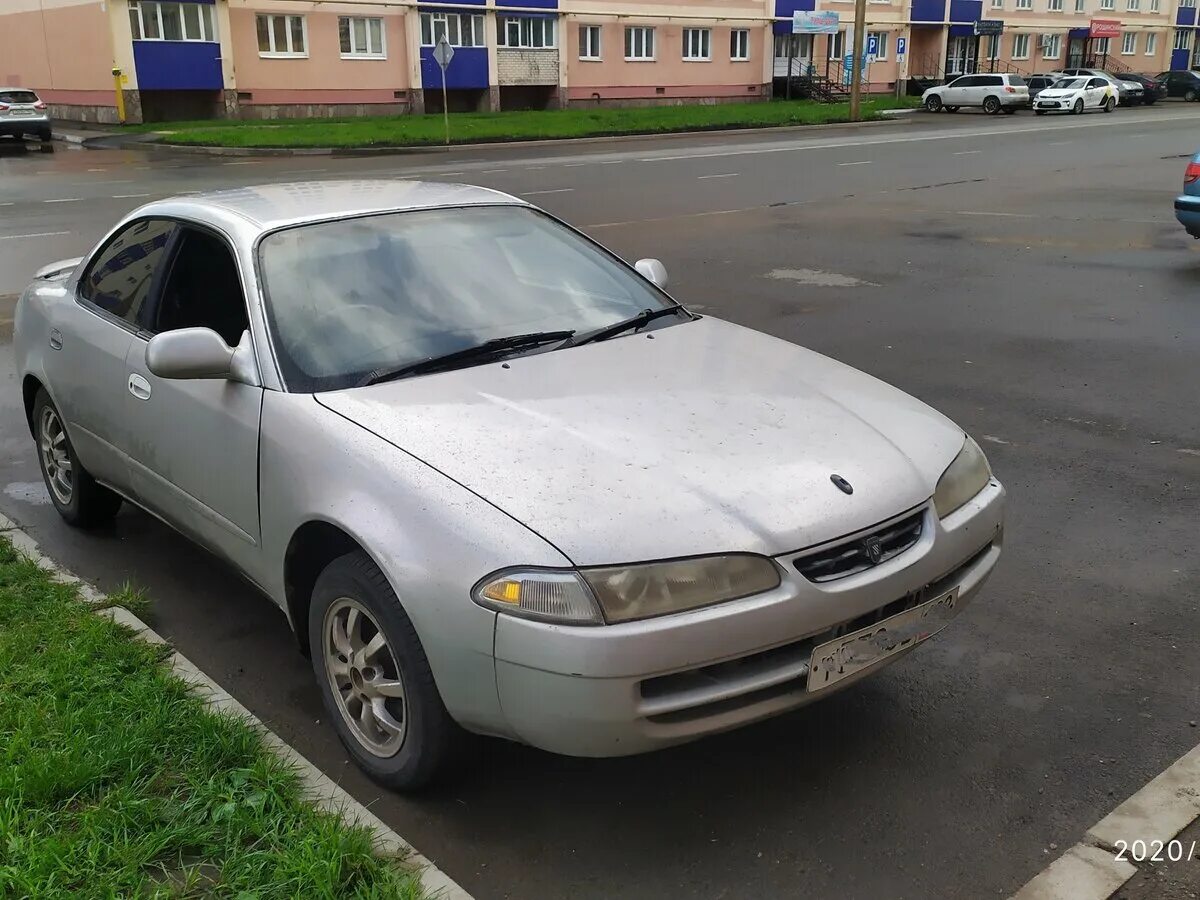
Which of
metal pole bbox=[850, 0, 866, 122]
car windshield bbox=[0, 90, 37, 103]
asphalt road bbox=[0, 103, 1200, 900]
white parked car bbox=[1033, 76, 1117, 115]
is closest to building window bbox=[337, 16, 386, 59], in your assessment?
car windshield bbox=[0, 90, 37, 103]

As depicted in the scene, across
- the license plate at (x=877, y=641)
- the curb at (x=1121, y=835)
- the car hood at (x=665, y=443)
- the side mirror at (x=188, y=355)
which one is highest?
the side mirror at (x=188, y=355)

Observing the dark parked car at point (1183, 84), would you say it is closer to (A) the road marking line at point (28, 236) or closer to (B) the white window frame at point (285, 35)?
(B) the white window frame at point (285, 35)

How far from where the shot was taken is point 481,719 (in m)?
2.95

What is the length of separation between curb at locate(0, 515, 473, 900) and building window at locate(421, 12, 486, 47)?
41.2 meters

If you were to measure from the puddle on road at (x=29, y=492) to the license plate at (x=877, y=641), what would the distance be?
4265 millimetres

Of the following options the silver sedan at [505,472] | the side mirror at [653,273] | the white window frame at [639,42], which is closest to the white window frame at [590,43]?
the white window frame at [639,42]

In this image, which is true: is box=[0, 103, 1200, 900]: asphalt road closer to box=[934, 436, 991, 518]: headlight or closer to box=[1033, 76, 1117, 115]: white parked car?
box=[934, 436, 991, 518]: headlight

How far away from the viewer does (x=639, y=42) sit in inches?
1901

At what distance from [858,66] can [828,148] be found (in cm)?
1358

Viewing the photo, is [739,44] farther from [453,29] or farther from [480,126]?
[480,126]

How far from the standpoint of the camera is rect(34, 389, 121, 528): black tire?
16.9ft

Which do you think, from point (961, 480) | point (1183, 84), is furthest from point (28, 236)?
point (1183, 84)

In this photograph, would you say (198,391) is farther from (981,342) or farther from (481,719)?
(981,342)

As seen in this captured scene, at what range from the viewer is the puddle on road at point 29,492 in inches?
228
